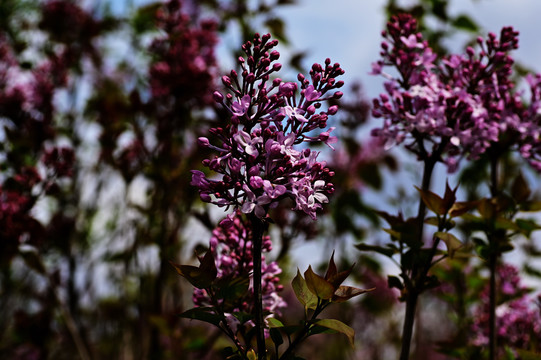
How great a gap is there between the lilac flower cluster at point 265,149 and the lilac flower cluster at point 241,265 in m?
0.24

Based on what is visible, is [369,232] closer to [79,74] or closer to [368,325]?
[368,325]

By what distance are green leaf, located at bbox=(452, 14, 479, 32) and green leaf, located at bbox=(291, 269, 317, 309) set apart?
6.68 feet

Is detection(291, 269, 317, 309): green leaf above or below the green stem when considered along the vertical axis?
below

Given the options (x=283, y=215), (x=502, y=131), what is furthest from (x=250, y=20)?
(x=502, y=131)

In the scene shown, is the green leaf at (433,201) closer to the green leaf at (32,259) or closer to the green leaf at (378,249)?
the green leaf at (378,249)

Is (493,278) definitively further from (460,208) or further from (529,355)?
(460,208)

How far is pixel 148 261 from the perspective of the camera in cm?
328

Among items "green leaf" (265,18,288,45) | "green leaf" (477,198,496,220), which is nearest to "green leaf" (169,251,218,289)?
"green leaf" (477,198,496,220)

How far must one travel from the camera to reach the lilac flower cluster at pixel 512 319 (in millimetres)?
2377

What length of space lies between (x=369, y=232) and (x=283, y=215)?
88.6 inches

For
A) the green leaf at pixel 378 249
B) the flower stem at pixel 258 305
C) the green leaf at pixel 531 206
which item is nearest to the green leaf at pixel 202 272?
the flower stem at pixel 258 305

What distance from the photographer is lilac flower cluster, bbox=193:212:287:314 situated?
1.37 meters

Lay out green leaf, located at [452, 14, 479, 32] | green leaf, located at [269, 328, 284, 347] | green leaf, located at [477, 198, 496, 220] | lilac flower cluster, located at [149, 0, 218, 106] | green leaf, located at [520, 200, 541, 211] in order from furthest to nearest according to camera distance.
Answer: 1. lilac flower cluster, located at [149, 0, 218, 106]
2. green leaf, located at [452, 14, 479, 32]
3. green leaf, located at [520, 200, 541, 211]
4. green leaf, located at [477, 198, 496, 220]
5. green leaf, located at [269, 328, 284, 347]

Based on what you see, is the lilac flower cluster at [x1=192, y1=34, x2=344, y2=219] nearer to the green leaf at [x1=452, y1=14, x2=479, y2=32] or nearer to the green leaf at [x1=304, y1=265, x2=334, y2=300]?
A: the green leaf at [x1=304, y1=265, x2=334, y2=300]
